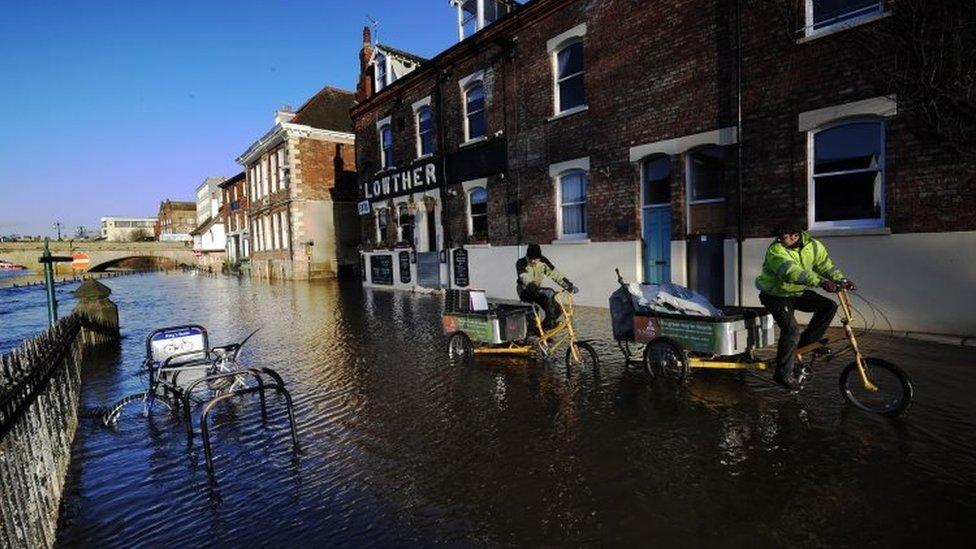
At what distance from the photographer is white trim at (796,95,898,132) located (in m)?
8.70

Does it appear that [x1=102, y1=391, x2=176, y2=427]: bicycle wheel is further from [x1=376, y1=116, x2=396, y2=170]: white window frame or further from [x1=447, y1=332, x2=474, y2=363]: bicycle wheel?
[x1=376, y1=116, x2=396, y2=170]: white window frame

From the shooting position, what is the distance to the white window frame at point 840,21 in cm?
894

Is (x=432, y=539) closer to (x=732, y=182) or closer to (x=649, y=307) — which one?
(x=649, y=307)

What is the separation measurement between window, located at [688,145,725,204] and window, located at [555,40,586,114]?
12.1ft

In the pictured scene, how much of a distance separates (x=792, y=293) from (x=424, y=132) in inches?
666

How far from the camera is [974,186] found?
26.3ft

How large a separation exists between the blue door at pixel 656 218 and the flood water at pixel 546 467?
550cm

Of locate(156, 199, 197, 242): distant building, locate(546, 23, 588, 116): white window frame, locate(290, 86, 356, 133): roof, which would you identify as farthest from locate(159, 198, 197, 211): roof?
locate(546, 23, 588, 116): white window frame

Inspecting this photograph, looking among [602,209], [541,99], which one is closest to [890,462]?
[602,209]

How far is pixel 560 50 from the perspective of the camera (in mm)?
14766

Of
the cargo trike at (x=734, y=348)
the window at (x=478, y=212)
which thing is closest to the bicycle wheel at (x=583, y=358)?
the cargo trike at (x=734, y=348)

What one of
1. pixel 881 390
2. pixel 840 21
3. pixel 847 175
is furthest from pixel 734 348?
pixel 840 21

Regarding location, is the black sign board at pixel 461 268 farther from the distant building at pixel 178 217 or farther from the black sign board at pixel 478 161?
the distant building at pixel 178 217

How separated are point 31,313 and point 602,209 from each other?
21312mm
